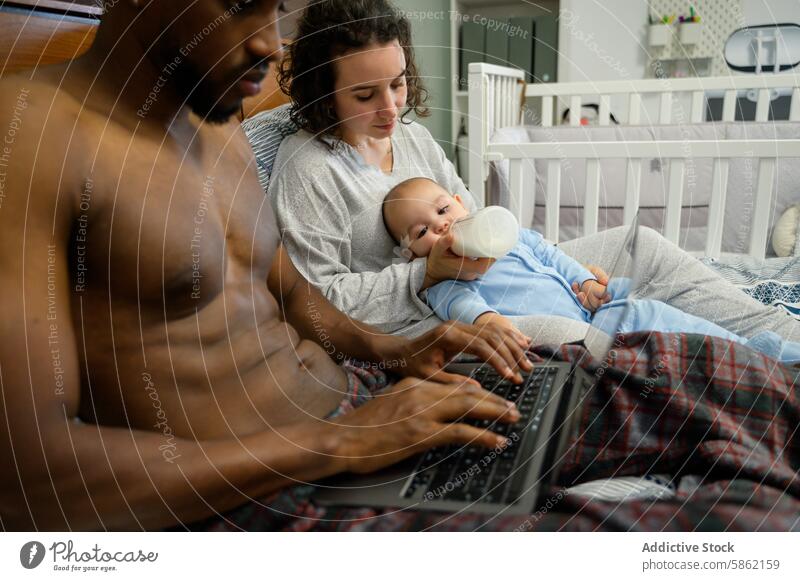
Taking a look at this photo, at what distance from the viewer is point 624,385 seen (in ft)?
1.27

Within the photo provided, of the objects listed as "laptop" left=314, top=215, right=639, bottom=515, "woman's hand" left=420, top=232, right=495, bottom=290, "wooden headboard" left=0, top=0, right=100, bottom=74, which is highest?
"wooden headboard" left=0, top=0, right=100, bottom=74

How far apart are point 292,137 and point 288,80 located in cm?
4

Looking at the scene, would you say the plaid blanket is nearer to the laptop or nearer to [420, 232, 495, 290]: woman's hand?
the laptop

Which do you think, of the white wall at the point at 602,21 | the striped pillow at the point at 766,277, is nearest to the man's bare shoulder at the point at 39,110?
the white wall at the point at 602,21

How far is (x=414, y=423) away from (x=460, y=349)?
8 cm

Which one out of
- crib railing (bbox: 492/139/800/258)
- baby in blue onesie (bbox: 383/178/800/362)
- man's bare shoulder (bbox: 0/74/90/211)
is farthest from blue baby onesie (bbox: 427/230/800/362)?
man's bare shoulder (bbox: 0/74/90/211)

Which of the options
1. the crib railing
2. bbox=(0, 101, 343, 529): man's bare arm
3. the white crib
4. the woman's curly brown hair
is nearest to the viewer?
bbox=(0, 101, 343, 529): man's bare arm

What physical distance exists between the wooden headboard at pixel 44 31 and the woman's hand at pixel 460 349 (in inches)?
7.7

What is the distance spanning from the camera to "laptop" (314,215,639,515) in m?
0.34

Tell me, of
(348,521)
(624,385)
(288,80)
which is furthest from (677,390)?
(288,80)

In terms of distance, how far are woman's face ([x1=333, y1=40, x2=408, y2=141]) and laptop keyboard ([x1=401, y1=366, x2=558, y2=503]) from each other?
0.69 ft

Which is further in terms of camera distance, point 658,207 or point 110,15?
point 658,207

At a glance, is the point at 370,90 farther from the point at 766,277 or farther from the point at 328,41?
the point at 766,277
